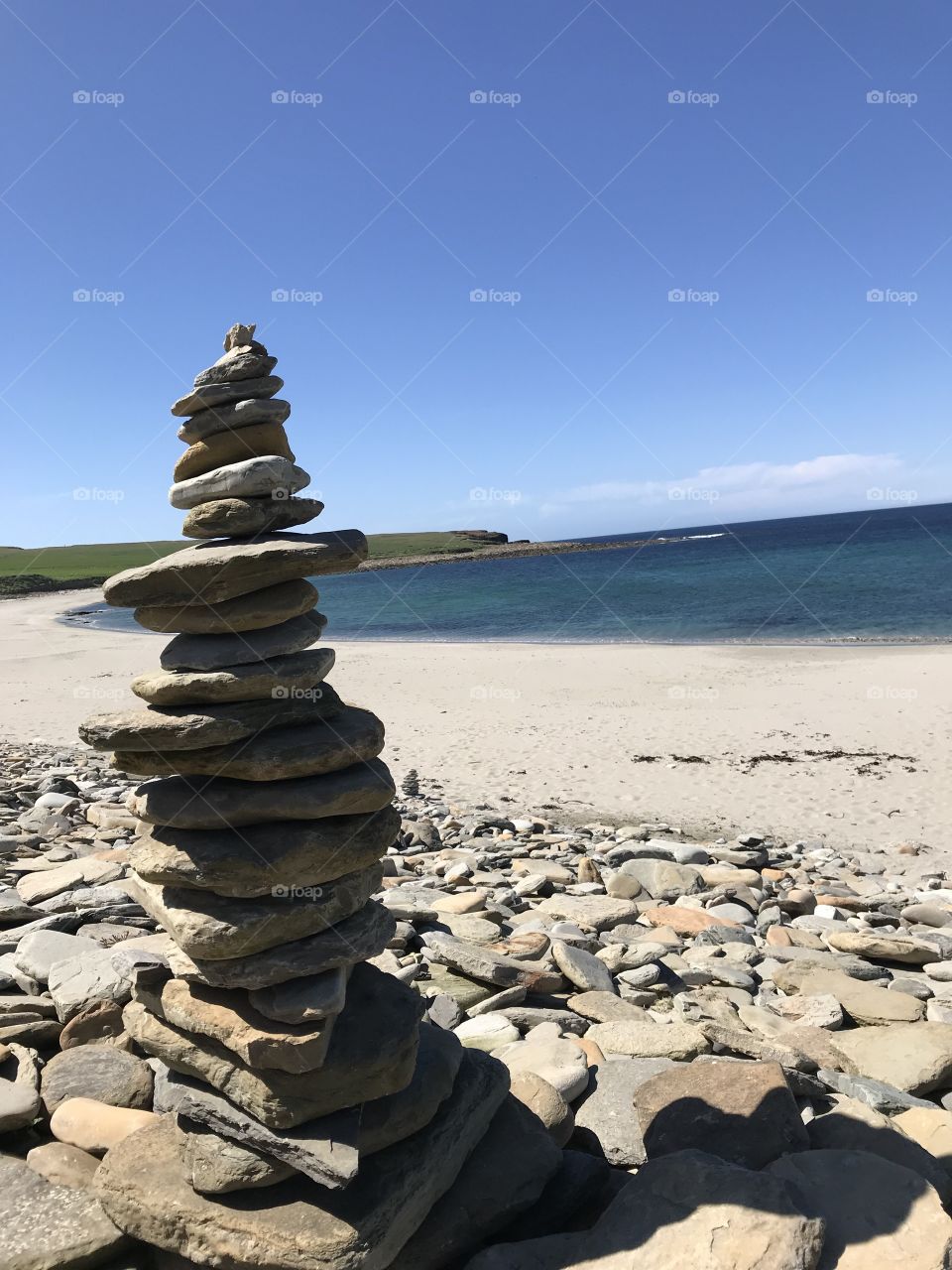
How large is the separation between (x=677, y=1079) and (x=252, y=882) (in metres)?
2.95

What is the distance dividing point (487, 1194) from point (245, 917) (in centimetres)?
189

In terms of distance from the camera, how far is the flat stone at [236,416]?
4773mm

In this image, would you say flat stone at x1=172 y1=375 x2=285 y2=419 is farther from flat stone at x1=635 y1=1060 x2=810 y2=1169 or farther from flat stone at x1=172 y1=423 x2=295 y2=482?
flat stone at x1=635 y1=1060 x2=810 y2=1169

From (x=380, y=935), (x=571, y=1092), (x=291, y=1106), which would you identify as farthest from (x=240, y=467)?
(x=571, y=1092)

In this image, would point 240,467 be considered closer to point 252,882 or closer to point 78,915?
point 252,882

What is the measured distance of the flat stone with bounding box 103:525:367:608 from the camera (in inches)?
176

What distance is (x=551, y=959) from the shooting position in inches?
309

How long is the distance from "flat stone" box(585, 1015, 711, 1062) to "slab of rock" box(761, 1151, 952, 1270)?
1.75m

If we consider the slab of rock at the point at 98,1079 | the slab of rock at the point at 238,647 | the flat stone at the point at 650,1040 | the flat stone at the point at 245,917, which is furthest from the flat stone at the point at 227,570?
the flat stone at the point at 650,1040

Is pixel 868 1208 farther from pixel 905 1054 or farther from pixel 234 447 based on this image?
pixel 234 447

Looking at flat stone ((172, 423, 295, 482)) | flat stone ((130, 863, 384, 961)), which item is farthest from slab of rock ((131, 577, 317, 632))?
flat stone ((130, 863, 384, 961))

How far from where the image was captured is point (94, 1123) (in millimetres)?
4719

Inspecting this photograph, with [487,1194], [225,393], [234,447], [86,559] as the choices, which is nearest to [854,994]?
[487,1194]

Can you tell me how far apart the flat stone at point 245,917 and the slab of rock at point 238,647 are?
1.20m
